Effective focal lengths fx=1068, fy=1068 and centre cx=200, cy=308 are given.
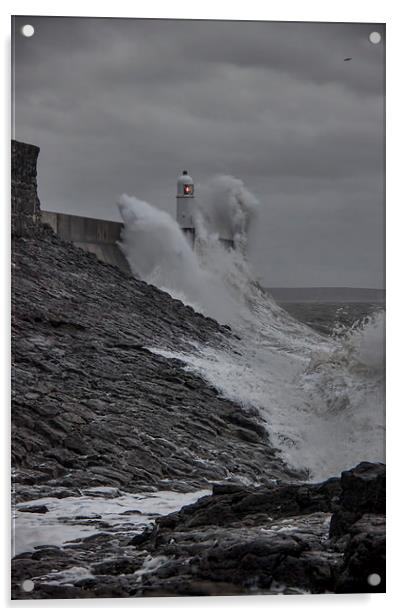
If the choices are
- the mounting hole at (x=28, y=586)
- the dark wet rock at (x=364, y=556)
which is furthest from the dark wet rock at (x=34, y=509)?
the dark wet rock at (x=364, y=556)

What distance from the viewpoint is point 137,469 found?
6.09 m

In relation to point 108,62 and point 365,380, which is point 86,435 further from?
point 108,62

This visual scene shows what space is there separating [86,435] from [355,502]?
1553 millimetres

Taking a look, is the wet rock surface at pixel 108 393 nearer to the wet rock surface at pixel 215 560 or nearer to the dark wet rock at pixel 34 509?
the dark wet rock at pixel 34 509

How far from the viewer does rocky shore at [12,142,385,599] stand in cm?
568

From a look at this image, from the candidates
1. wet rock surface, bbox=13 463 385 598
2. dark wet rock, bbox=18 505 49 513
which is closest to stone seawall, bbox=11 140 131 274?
dark wet rock, bbox=18 505 49 513

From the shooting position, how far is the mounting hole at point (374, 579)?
5.79 meters

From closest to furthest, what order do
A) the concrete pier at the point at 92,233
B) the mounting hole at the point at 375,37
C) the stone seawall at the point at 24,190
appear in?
the stone seawall at the point at 24,190 < the concrete pier at the point at 92,233 < the mounting hole at the point at 375,37

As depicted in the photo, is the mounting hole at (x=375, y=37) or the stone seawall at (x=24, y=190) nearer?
the stone seawall at (x=24, y=190)

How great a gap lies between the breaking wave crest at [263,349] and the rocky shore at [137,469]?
9 cm

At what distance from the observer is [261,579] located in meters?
5.66

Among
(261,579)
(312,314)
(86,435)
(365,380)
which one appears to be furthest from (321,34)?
(261,579)

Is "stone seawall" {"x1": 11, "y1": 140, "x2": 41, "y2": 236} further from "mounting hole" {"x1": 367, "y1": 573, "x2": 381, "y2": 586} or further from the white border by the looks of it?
"mounting hole" {"x1": 367, "y1": 573, "x2": 381, "y2": 586}
